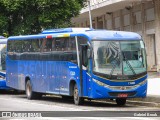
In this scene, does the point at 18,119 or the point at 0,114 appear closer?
the point at 18,119

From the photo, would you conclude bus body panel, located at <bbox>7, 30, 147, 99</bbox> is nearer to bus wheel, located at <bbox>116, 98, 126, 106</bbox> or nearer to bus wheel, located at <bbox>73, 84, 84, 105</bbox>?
bus wheel, located at <bbox>73, 84, 84, 105</bbox>

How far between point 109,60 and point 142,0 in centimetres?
2404

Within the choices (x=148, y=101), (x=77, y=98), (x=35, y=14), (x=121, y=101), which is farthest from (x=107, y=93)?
(x=35, y=14)

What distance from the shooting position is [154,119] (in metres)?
16.2

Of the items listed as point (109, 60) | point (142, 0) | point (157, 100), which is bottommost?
point (157, 100)

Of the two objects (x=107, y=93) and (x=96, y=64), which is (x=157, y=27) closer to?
(x=96, y=64)

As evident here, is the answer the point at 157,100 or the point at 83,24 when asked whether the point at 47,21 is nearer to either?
the point at 157,100

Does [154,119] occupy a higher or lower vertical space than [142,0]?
lower

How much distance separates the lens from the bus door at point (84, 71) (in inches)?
909

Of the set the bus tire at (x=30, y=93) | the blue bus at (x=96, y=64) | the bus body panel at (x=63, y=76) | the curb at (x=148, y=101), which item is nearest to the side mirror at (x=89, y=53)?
the blue bus at (x=96, y=64)

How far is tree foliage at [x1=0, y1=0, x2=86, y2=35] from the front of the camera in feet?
130

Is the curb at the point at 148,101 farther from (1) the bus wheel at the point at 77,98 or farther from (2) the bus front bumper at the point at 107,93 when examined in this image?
(1) the bus wheel at the point at 77,98

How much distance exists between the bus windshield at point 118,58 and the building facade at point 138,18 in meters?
21.7

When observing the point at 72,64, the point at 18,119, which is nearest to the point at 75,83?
the point at 72,64
